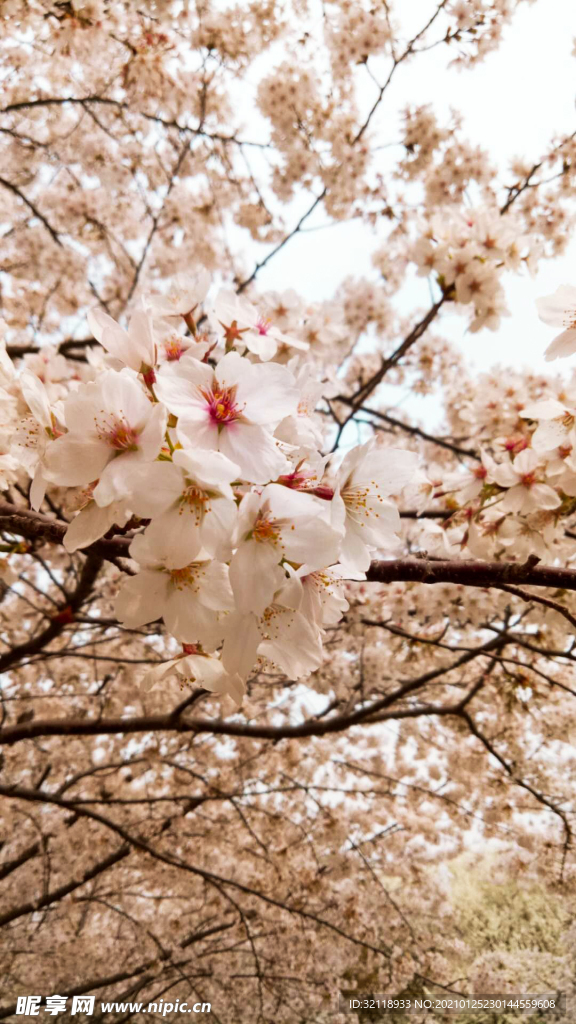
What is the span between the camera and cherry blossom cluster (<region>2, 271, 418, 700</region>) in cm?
70

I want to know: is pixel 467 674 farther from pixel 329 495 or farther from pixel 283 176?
pixel 283 176

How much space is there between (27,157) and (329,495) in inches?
237

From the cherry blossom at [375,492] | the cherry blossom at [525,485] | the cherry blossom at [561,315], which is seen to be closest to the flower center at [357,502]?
the cherry blossom at [375,492]

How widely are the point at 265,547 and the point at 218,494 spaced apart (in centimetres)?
10

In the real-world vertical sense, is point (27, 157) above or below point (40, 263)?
above

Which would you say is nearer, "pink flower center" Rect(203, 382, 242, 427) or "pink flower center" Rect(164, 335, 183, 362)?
"pink flower center" Rect(203, 382, 242, 427)

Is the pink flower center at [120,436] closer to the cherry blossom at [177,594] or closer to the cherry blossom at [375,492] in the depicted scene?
the cherry blossom at [177,594]

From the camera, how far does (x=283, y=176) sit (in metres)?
4.95

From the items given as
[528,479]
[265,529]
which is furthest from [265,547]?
[528,479]

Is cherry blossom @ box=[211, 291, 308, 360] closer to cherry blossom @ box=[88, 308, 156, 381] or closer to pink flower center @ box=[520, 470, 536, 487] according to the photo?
cherry blossom @ box=[88, 308, 156, 381]

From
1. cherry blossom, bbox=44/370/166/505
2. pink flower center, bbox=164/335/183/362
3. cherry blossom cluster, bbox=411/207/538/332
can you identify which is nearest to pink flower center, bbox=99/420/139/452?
cherry blossom, bbox=44/370/166/505

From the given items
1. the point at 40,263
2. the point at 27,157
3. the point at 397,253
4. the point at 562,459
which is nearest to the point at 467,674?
the point at 562,459

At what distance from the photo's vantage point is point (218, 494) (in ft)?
2.26

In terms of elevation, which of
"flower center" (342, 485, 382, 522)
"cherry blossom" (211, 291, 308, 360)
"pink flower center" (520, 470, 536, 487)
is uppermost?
"cherry blossom" (211, 291, 308, 360)
